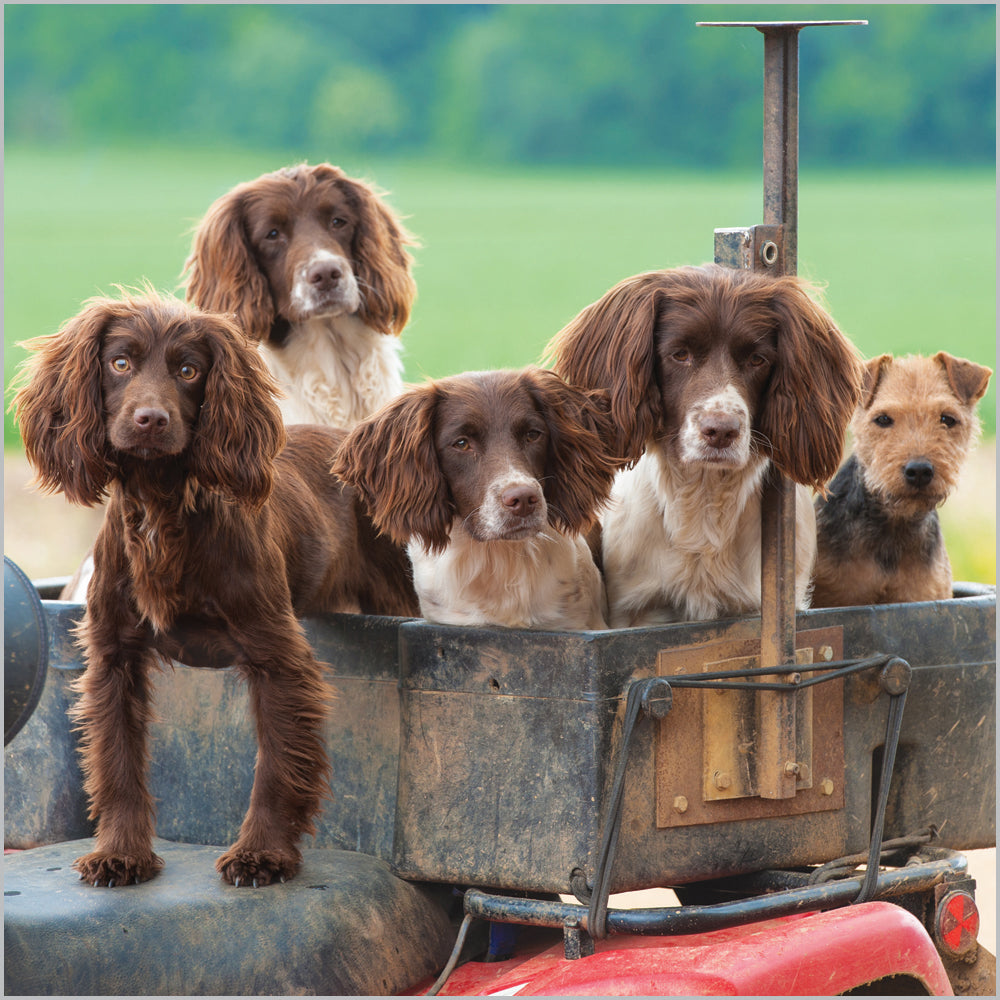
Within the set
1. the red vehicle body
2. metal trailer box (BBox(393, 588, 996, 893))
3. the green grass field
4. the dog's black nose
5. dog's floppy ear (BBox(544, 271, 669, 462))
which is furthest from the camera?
the green grass field

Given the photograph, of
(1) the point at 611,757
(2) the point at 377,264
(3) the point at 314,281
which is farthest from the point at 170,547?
(2) the point at 377,264

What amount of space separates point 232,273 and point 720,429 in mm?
1817

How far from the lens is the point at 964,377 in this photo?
3.42 meters

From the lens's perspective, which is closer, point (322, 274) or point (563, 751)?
point (563, 751)

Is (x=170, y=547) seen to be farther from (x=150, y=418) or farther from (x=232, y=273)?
(x=232, y=273)

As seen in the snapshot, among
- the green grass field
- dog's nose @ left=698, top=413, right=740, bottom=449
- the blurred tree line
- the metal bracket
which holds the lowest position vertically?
dog's nose @ left=698, top=413, right=740, bottom=449

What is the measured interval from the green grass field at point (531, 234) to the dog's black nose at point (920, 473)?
6.11 m

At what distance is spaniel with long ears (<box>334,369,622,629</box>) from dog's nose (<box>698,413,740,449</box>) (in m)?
0.22

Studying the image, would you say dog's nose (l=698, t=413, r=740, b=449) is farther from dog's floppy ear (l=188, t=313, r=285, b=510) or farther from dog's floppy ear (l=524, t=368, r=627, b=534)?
dog's floppy ear (l=188, t=313, r=285, b=510)

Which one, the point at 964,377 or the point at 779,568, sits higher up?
the point at 964,377

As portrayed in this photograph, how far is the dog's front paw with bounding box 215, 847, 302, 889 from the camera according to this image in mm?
2469

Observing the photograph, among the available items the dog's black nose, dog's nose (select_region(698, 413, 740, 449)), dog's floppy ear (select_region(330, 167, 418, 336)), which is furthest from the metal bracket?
dog's floppy ear (select_region(330, 167, 418, 336))

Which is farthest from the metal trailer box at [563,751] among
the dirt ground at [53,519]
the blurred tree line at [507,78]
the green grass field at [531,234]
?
the blurred tree line at [507,78]

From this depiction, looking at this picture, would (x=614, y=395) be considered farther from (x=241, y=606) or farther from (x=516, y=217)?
(x=516, y=217)
